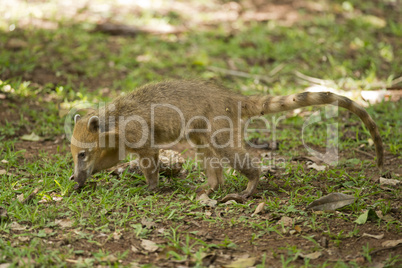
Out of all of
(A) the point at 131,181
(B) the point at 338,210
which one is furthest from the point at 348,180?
(A) the point at 131,181

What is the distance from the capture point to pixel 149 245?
155 inches

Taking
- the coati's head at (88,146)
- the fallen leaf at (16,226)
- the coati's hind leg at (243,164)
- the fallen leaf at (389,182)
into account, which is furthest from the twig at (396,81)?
the fallen leaf at (16,226)

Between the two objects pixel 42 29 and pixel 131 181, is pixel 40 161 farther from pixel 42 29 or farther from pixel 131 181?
pixel 42 29

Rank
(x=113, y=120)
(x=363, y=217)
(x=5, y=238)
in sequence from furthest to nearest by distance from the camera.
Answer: (x=113, y=120)
(x=363, y=217)
(x=5, y=238)

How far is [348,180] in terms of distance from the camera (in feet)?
17.3

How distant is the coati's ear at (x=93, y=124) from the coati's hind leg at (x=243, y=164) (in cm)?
139

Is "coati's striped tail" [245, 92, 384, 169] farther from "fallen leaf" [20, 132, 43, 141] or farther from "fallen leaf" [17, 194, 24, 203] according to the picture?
"fallen leaf" [20, 132, 43, 141]

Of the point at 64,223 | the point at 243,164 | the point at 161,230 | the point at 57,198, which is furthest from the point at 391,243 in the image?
the point at 57,198

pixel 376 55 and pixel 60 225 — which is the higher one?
pixel 376 55

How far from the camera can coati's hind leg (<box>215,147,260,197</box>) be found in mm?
4945

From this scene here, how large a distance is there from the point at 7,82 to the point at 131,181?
3.30m

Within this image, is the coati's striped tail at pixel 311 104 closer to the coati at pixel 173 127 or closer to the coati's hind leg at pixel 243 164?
the coati at pixel 173 127

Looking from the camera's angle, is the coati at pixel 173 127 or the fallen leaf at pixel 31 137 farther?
the fallen leaf at pixel 31 137

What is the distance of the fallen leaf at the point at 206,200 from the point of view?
4723 mm
